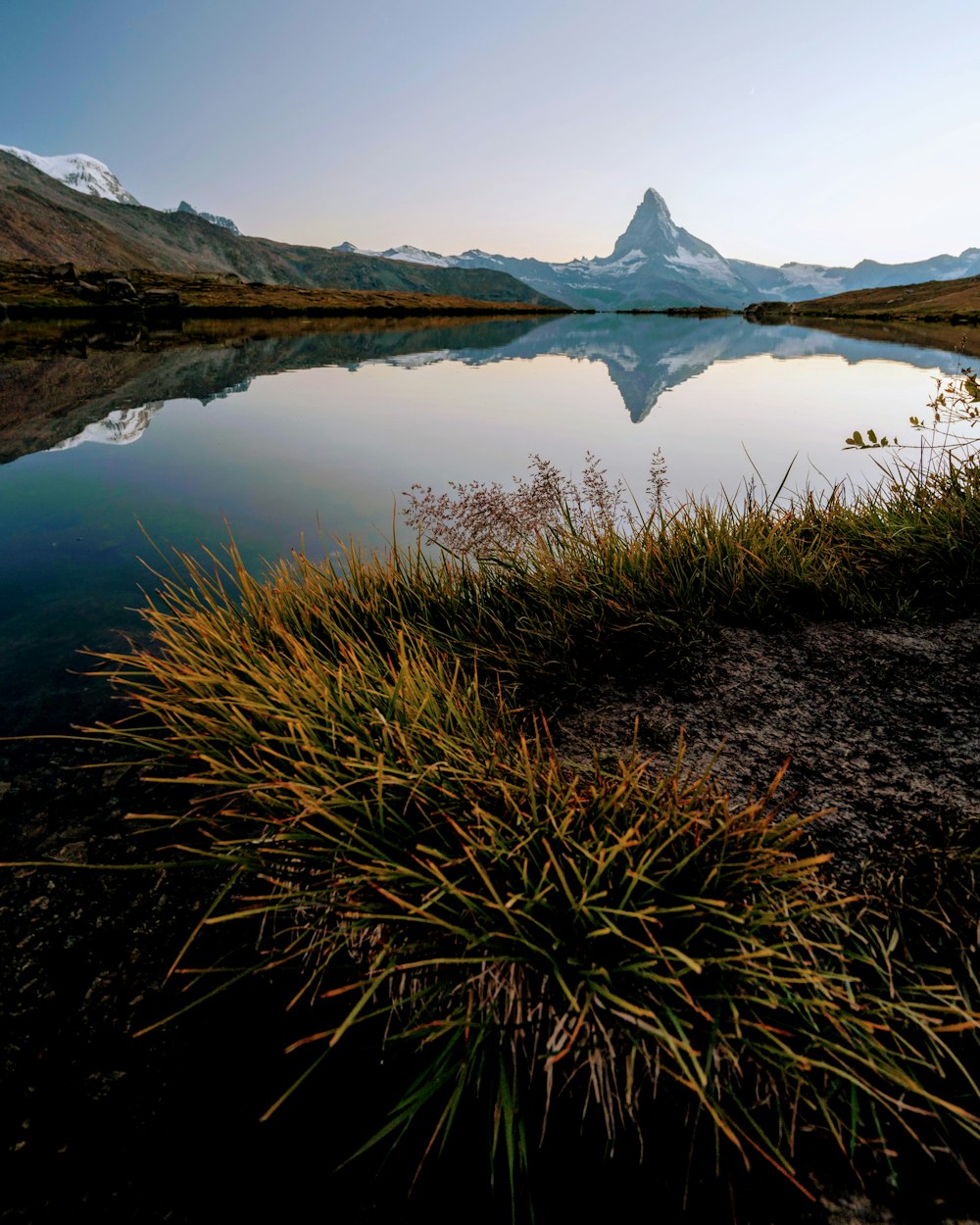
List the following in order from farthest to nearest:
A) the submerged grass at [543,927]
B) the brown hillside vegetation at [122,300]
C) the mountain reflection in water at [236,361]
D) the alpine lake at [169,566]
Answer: the brown hillside vegetation at [122,300], the mountain reflection in water at [236,361], the alpine lake at [169,566], the submerged grass at [543,927]

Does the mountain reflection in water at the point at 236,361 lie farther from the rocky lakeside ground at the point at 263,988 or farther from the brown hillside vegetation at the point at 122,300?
the brown hillside vegetation at the point at 122,300

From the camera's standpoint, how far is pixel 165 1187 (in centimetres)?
186

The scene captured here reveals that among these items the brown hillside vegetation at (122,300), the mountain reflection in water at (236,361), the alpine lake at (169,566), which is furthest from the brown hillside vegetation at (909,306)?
the brown hillside vegetation at (122,300)

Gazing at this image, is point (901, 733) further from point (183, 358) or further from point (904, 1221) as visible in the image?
point (183, 358)

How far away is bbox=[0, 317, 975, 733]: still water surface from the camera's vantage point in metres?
7.12

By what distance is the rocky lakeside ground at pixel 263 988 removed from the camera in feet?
5.83

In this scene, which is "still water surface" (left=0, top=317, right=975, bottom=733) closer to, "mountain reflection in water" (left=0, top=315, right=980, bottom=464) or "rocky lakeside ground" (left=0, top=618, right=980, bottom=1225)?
"mountain reflection in water" (left=0, top=315, right=980, bottom=464)

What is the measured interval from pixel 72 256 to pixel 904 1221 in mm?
227914

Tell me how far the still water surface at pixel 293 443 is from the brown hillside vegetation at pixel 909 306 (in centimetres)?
6054

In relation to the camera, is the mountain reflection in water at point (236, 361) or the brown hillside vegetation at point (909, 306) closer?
the mountain reflection in water at point (236, 361)

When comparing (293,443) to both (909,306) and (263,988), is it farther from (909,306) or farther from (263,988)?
(909,306)

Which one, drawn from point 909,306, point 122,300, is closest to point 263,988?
point 122,300

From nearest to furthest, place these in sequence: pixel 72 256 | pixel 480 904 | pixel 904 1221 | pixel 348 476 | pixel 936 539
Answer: pixel 904 1221 → pixel 480 904 → pixel 936 539 → pixel 348 476 → pixel 72 256

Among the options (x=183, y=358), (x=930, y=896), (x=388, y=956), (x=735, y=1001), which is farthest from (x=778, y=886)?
(x=183, y=358)
